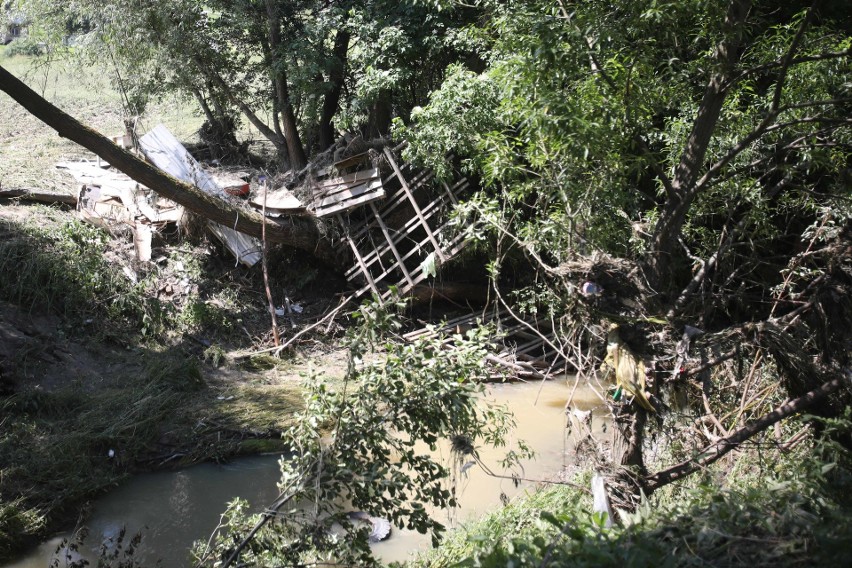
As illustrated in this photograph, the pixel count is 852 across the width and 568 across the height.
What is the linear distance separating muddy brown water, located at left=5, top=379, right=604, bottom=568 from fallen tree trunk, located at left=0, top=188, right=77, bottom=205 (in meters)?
5.46

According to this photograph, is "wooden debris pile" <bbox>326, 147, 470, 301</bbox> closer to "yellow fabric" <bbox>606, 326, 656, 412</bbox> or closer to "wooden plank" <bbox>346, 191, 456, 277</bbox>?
"wooden plank" <bbox>346, 191, 456, 277</bbox>

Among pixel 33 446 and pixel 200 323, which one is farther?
pixel 200 323

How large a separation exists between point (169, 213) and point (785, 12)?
865 centimetres

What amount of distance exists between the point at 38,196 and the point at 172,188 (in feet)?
9.55

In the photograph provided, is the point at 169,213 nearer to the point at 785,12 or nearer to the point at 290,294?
the point at 290,294

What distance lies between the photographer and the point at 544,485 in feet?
18.6

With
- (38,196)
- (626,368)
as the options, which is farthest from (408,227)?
(626,368)

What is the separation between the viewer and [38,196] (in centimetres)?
1006

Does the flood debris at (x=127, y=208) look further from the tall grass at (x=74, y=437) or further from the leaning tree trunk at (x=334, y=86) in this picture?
the leaning tree trunk at (x=334, y=86)

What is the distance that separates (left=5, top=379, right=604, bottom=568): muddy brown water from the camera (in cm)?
536

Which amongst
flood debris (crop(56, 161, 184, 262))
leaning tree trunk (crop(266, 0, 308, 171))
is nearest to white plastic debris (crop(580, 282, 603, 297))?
flood debris (crop(56, 161, 184, 262))

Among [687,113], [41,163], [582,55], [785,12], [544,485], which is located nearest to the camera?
[582,55]

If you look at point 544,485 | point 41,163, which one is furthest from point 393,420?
point 41,163

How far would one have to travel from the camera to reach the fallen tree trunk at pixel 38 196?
9.92 m
